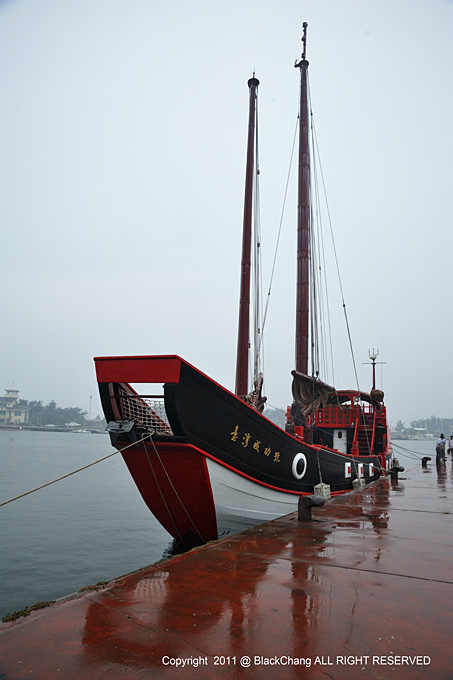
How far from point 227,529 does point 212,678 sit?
6.13 m

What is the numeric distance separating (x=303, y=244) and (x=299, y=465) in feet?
28.5

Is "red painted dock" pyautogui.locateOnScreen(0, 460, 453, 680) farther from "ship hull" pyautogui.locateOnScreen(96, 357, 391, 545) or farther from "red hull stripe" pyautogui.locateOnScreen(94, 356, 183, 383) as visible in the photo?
"red hull stripe" pyautogui.locateOnScreen(94, 356, 183, 383)

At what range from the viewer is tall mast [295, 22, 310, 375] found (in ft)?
49.9

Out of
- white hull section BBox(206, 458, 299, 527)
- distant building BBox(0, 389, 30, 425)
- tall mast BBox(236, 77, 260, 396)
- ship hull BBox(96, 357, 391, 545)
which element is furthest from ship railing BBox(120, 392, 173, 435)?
distant building BBox(0, 389, 30, 425)

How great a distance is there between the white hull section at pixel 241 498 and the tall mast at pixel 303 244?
6027mm

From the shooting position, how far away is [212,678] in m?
2.48

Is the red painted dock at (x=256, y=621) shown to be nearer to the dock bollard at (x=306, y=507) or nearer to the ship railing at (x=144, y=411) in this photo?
the dock bollard at (x=306, y=507)

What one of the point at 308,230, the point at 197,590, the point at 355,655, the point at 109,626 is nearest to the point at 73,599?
the point at 109,626

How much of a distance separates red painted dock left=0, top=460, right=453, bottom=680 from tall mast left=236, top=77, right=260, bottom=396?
7.71 meters

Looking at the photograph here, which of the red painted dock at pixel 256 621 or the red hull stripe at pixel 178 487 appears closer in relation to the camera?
the red painted dock at pixel 256 621

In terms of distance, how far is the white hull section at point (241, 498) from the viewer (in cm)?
780

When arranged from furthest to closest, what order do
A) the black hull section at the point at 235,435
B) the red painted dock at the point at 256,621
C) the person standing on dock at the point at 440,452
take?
the person standing on dock at the point at 440,452, the black hull section at the point at 235,435, the red painted dock at the point at 256,621

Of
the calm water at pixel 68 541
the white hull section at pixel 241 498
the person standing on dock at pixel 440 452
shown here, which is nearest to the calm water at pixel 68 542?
the calm water at pixel 68 541

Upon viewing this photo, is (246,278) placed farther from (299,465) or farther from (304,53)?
(304,53)
